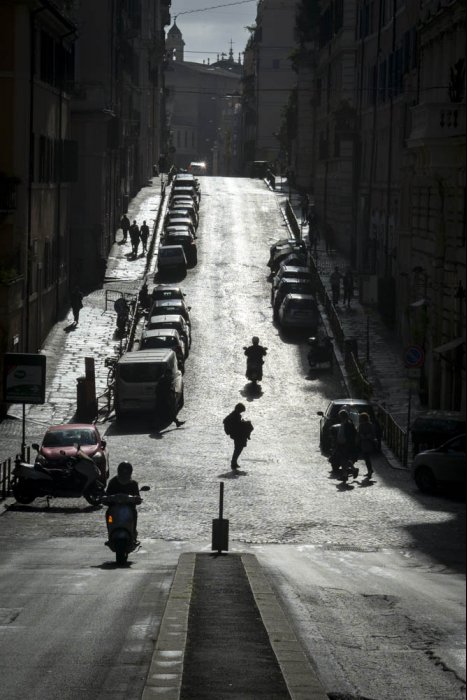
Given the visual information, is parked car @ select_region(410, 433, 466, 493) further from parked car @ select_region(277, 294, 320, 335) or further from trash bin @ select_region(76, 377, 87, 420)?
parked car @ select_region(277, 294, 320, 335)

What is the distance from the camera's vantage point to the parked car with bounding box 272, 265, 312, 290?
204ft

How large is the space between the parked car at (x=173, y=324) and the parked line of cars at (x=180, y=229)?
1655 cm

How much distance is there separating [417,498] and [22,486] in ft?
24.1

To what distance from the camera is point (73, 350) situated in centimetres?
5166

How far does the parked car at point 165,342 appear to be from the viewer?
47281 millimetres

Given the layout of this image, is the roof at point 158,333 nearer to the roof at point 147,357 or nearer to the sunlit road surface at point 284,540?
the sunlit road surface at point 284,540

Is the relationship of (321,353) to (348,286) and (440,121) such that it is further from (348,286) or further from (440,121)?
(440,121)

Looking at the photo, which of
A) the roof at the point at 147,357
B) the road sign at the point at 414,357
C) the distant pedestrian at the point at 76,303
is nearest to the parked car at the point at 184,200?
the distant pedestrian at the point at 76,303

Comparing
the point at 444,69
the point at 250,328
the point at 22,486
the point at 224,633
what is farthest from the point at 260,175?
the point at 224,633

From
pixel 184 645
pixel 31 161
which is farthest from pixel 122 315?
pixel 184 645

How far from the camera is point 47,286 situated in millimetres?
54031

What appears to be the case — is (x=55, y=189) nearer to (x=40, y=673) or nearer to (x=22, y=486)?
(x=22, y=486)

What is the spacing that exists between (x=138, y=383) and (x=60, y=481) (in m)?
12.9

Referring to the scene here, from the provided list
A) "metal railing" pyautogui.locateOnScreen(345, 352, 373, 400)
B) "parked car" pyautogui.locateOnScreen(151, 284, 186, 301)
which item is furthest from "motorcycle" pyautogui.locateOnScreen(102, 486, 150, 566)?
"parked car" pyautogui.locateOnScreen(151, 284, 186, 301)
